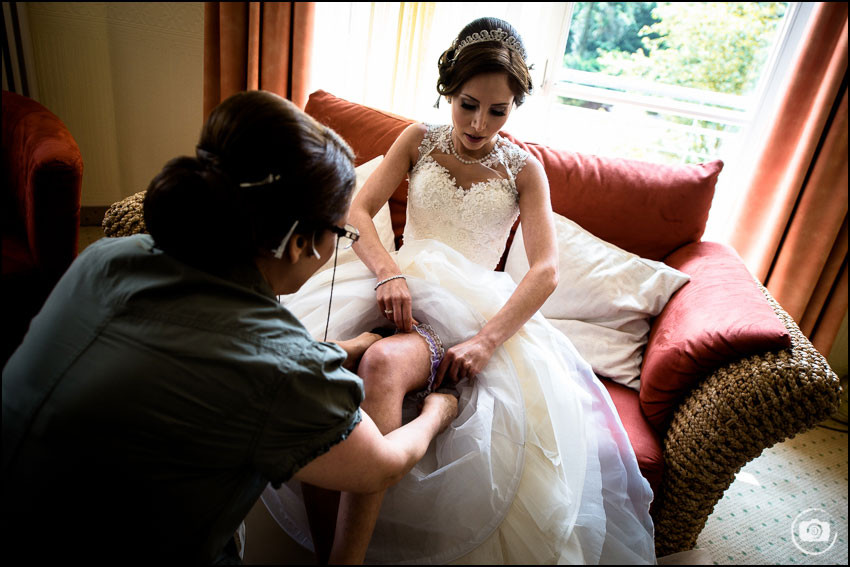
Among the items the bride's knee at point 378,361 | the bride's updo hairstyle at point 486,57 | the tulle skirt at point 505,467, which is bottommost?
the tulle skirt at point 505,467

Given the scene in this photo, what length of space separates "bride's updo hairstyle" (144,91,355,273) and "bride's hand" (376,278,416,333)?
0.53 metres

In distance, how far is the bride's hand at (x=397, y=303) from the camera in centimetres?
121

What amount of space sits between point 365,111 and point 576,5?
1.27 meters

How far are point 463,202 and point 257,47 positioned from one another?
1.43 metres

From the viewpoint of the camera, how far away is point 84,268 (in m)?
0.69

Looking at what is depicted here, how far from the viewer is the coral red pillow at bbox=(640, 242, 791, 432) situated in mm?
1218

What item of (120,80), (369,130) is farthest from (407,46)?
(120,80)

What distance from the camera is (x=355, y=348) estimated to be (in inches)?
43.6

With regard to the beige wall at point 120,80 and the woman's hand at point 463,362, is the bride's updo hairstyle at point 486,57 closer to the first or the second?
the woman's hand at point 463,362

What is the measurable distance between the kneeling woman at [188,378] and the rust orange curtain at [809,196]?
223 centimetres

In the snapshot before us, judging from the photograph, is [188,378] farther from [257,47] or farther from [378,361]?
[257,47]

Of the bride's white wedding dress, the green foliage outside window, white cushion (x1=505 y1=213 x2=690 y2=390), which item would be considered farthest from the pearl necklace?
the green foliage outside window

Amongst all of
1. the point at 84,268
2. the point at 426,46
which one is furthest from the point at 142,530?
the point at 426,46

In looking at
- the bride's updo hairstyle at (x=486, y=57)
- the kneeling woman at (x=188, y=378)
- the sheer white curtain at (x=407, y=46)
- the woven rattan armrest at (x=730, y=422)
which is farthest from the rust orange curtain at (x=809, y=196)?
the kneeling woman at (x=188, y=378)
